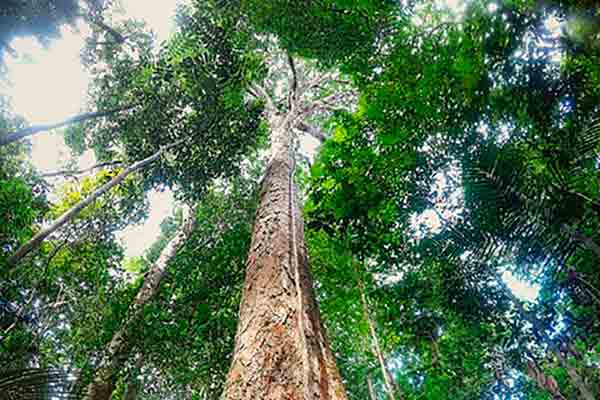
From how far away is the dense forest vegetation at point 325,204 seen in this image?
310 centimetres

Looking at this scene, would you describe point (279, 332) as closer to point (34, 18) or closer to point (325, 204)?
point (325, 204)

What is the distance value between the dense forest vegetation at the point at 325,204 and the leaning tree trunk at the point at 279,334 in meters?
0.01

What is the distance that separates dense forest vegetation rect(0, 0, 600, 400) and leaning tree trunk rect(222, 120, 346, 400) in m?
0.01

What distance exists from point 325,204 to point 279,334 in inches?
128

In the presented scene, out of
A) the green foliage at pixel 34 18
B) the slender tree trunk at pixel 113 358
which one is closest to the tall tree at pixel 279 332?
the slender tree trunk at pixel 113 358

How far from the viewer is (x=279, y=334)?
4.96ft

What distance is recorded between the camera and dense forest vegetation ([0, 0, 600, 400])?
3096mm

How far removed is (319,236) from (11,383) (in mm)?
5027

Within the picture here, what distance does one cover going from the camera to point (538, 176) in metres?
3.81


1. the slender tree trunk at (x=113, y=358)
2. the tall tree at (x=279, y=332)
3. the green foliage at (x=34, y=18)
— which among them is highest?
the green foliage at (x=34, y=18)

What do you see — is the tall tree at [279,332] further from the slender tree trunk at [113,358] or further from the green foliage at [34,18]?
the green foliage at [34,18]

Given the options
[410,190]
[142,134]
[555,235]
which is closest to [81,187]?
[142,134]

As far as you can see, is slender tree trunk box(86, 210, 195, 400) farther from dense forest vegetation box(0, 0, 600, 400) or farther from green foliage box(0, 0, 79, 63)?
green foliage box(0, 0, 79, 63)

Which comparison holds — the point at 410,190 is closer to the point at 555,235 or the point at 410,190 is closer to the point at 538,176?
the point at 538,176
